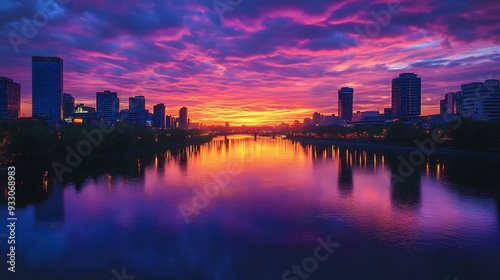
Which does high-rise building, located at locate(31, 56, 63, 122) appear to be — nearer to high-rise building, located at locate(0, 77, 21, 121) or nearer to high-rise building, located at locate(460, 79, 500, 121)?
high-rise building, located at locate(0, 77, 21, 121)

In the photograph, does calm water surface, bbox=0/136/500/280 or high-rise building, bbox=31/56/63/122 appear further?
high-rise building, bbox=31/56/63/122

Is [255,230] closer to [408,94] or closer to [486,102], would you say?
[486,102]

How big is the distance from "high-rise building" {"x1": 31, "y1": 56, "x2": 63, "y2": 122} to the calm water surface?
430 feet

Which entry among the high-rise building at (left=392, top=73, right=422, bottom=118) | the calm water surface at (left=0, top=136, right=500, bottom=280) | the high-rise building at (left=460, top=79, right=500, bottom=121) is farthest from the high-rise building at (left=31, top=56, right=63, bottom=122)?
the high-rise building at (left=392, top=73, right=422, bottom=118)

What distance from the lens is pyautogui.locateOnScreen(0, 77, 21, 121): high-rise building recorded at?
426 feet

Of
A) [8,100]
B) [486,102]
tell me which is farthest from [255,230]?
[8,100]

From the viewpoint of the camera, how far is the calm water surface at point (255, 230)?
1092 centimetres

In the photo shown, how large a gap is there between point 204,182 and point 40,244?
15639mm

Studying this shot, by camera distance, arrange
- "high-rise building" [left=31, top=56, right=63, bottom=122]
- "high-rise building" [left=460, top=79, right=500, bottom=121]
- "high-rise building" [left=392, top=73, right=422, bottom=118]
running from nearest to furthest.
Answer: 1. "high-rise building" [left=460, top=79, right=500, bottom=121]
2. "high-rise building" [left=31, top=56, right=63, bottom=122]
3. "high-rise building" [left=392, top=73, right=422, bottom=118]

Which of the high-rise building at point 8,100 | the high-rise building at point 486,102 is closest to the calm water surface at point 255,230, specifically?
the high-rise building at point 486,102

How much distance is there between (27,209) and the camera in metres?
18.7

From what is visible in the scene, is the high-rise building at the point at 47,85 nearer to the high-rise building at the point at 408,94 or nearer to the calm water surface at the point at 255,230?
the calm water surface at the point at 255,230

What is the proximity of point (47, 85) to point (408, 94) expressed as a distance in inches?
6356

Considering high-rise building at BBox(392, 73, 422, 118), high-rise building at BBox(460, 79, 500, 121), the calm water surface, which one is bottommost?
the calm water surface
